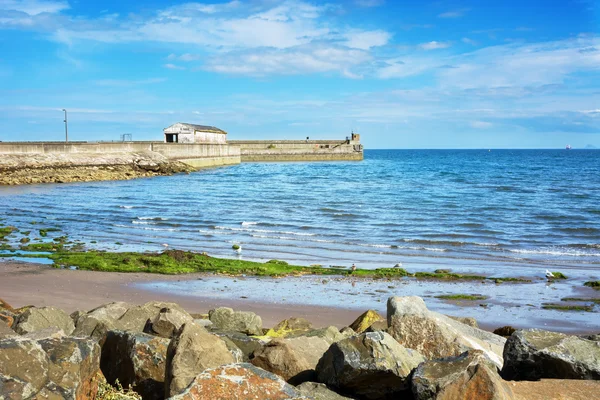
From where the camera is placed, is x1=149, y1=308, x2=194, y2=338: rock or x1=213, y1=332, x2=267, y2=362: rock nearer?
x1=213, y1=332, x2=267, y2=362: rock

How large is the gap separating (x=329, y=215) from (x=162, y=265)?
46.9 feet

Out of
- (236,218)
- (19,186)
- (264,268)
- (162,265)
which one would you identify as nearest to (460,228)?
(236,218)

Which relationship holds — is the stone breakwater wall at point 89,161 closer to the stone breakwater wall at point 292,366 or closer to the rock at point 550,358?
the stone breakwater wall at point 292,366

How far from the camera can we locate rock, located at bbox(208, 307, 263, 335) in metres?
8.46

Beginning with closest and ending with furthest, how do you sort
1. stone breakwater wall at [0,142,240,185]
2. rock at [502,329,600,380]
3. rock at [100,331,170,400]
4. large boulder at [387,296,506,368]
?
rock at [502,329,600,380]
rock at [100,331,170,400]
large boulder at [387,296,506,368]
stone breakwater wall at [0,142,240,185]

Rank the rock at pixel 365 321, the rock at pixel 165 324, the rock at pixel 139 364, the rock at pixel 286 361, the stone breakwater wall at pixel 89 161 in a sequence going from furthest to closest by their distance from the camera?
1. the stone breakwater wall at pixel 89 161
2. the rock at pixel 365 321
3. the rock at pixel 165 324
4. the rock at pixel 286 361
5. the rock at pixel 139 364

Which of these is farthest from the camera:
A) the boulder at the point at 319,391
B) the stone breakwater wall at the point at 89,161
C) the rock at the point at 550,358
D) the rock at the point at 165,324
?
the stone breakwater wall at the point at 89,161

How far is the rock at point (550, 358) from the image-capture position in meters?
5.25

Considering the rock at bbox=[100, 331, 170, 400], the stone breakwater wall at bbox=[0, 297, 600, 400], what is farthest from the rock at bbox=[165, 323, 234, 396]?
the rock at bbox=[100, 331, 170, 400]

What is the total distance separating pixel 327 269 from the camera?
16.5m

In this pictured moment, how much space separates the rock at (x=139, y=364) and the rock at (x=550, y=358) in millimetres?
3009

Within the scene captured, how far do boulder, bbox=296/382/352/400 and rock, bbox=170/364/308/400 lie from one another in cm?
65

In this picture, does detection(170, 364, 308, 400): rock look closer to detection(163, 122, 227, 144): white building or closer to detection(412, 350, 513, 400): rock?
detection(412, 350, 513, 400): rock

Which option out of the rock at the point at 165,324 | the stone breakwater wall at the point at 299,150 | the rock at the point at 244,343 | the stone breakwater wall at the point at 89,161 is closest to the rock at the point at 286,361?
the rock at the point at 244,343
